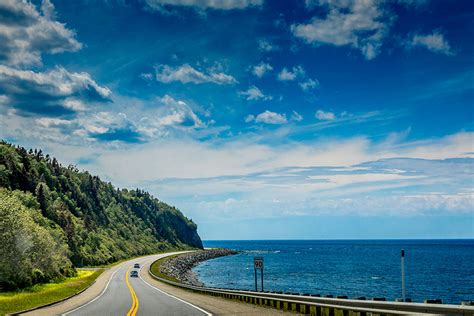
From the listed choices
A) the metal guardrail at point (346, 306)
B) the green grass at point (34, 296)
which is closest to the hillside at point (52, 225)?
the green grass at point (34, 296)

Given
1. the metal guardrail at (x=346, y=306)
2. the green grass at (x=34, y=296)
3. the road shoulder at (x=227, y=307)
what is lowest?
the green grass at (x=34, y=296)

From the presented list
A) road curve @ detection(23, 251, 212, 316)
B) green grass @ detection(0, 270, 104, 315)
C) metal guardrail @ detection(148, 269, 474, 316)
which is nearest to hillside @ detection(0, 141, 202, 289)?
green grass @ detection(0, 270, 104, 315)

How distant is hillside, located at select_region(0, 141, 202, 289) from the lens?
163 feet

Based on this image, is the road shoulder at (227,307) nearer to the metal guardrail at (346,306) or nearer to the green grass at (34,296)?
the metal guardrail at (346,306)

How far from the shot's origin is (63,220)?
330ft

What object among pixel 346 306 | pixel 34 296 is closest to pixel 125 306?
pixel 34 296

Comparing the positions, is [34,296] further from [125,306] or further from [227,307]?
[227,307]

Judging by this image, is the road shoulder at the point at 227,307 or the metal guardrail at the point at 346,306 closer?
the metal guardrail at the point at 346,306

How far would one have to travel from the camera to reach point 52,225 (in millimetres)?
90625

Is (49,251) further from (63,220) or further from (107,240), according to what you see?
(107,240)

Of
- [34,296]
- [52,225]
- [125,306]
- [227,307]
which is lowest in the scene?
[34,296]

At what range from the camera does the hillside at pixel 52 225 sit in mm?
49594

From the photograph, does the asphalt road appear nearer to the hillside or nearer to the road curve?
the road curve

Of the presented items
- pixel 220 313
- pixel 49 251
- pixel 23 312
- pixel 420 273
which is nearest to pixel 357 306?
pixel 220 313
